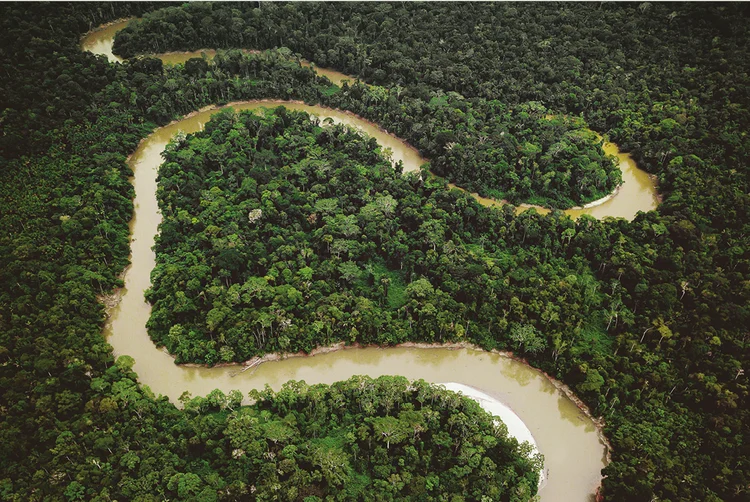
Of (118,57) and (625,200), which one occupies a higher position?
(118,57)

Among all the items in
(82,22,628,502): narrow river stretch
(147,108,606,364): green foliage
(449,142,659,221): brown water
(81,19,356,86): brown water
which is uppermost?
(81,19,356,86): brown water

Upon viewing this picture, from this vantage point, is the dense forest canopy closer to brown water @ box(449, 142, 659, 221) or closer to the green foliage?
the green foliage

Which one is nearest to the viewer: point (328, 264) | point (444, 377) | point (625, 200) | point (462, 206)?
point (444, 377)

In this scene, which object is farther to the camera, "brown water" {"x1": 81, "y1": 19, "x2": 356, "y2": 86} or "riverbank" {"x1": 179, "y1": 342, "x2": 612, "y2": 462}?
"brown water" {"x1": 81, "y1": 19, "x2": 356, "y2": 86}

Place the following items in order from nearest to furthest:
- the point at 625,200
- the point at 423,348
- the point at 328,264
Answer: the point at 423,348
the point at 328,264
the point at 625,200

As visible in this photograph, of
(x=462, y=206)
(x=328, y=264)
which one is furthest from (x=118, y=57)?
(x=462, y=206)

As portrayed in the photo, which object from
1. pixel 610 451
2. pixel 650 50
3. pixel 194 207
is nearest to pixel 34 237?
pixel 194 207

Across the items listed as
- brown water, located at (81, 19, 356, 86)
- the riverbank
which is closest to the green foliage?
the riverbank

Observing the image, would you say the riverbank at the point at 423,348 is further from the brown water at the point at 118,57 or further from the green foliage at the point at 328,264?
the brown water at the point at 118,57

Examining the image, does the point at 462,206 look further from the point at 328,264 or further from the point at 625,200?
the point at 625,200

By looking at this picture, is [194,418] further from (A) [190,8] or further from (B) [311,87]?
(A) [190,8]
